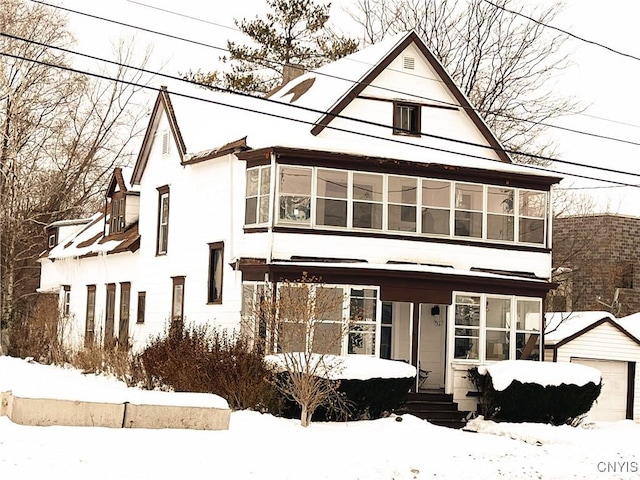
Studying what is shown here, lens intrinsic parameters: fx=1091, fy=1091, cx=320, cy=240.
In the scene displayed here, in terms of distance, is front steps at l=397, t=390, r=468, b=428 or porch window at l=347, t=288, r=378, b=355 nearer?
front steps at l=397, t=390, r=468, b=428

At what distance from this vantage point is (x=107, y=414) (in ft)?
61.9

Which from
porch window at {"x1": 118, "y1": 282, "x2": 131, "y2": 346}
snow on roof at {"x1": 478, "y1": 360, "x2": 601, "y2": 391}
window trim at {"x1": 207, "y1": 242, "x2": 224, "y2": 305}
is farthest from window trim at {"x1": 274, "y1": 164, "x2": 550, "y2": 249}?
porch window at {"x1": 118, "y1": 282, "x2": 131, "y2": 346}

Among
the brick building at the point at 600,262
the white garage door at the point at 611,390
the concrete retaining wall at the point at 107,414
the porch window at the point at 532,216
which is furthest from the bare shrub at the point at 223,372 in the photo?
the brick building at the point at 600,262

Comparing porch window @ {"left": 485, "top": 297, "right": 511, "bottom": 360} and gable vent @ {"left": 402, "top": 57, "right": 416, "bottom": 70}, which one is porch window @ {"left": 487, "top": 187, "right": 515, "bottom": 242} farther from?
gable vent @ {"left": 402, "top": 57, "right": 416, "bottom": 70}

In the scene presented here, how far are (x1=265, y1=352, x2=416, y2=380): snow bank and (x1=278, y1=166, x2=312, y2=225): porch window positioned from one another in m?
4.23

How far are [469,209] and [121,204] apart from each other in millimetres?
13273

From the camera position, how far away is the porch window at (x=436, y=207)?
29203 millimetres

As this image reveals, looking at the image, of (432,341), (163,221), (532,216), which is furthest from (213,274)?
(532,216)

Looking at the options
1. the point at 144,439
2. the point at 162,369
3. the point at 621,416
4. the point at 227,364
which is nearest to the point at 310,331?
the point at 227,364

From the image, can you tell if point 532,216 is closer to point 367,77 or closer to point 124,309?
point 367,77

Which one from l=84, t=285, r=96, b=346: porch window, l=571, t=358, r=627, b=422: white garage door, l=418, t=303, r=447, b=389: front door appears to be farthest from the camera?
l=84, t=285, r=96, b=346: porch window

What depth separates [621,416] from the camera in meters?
31.6

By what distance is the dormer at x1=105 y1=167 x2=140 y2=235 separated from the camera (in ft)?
121

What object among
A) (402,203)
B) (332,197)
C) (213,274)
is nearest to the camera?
(332,197)
